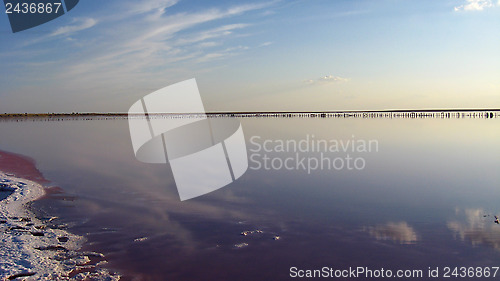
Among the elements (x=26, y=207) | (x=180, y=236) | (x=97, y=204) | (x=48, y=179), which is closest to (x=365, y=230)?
(x=180, y=236)

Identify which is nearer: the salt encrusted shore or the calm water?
the salt encrusted shore

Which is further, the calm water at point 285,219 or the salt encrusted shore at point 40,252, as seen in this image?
the calm water at point 285,219

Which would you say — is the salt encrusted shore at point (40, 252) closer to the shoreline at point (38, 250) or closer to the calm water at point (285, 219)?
the shoreline at point (38, 250)

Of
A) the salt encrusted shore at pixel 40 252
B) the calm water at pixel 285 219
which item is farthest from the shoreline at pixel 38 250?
the calm water at pixel 285 219

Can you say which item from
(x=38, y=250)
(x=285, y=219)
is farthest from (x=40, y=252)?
A: (x=285, y=219)

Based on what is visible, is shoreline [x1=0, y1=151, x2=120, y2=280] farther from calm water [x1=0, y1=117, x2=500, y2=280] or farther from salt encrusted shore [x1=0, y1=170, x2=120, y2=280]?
calm water [x1=0, y1=117, x2=500, y2=280]

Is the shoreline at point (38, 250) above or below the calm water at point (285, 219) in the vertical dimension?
above

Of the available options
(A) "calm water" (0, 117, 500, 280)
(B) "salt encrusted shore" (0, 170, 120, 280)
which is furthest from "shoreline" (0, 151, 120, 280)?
(A) "calm water" (0, 117, 500, 280)

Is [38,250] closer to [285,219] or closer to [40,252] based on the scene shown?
[40,252]

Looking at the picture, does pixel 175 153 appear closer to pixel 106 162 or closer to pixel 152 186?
pixel 106 162
